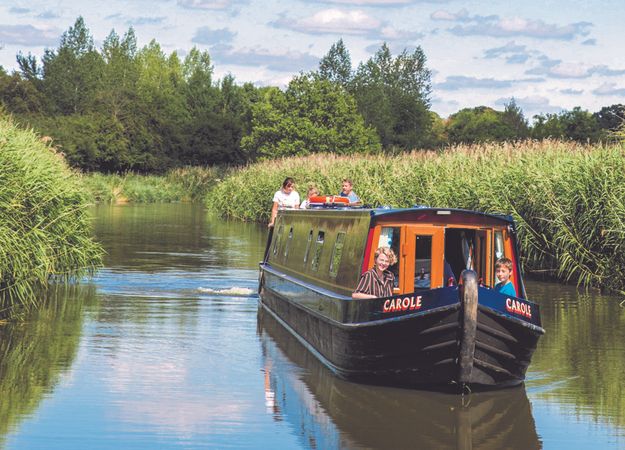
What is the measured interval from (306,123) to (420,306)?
2625 inches

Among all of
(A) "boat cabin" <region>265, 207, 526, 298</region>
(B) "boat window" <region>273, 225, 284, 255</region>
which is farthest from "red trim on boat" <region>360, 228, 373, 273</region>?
A: (B) "boat window" <region>273, 225, 284, 255</region>

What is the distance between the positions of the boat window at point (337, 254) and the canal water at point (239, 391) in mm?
1149

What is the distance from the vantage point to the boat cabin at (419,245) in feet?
42.5

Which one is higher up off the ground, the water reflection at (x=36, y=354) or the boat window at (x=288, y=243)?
the boat window at (x=288, y=243)

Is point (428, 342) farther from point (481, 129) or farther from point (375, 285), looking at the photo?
point (481, 129)

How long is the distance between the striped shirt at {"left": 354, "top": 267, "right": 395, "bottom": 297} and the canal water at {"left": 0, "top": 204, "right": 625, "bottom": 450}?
1034 mm

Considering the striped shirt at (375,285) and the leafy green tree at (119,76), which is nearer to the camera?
the striped shirt at (375,285)

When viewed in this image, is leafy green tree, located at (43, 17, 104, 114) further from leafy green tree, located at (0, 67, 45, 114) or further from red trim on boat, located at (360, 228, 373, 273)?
red trim on boat, located at (360, 228, 373, 273)

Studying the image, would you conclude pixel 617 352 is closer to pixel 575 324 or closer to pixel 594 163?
pixel 575 324

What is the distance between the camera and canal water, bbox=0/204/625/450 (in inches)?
397

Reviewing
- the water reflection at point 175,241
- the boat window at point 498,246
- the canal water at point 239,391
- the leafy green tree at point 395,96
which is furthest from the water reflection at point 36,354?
the leafy green tree at point 395,96

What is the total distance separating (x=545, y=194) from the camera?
23094 millimetres

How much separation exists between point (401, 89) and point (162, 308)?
103118 mm

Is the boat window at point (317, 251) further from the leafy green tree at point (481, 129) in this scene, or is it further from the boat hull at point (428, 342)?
the leafy green tree at point (481, 129)
